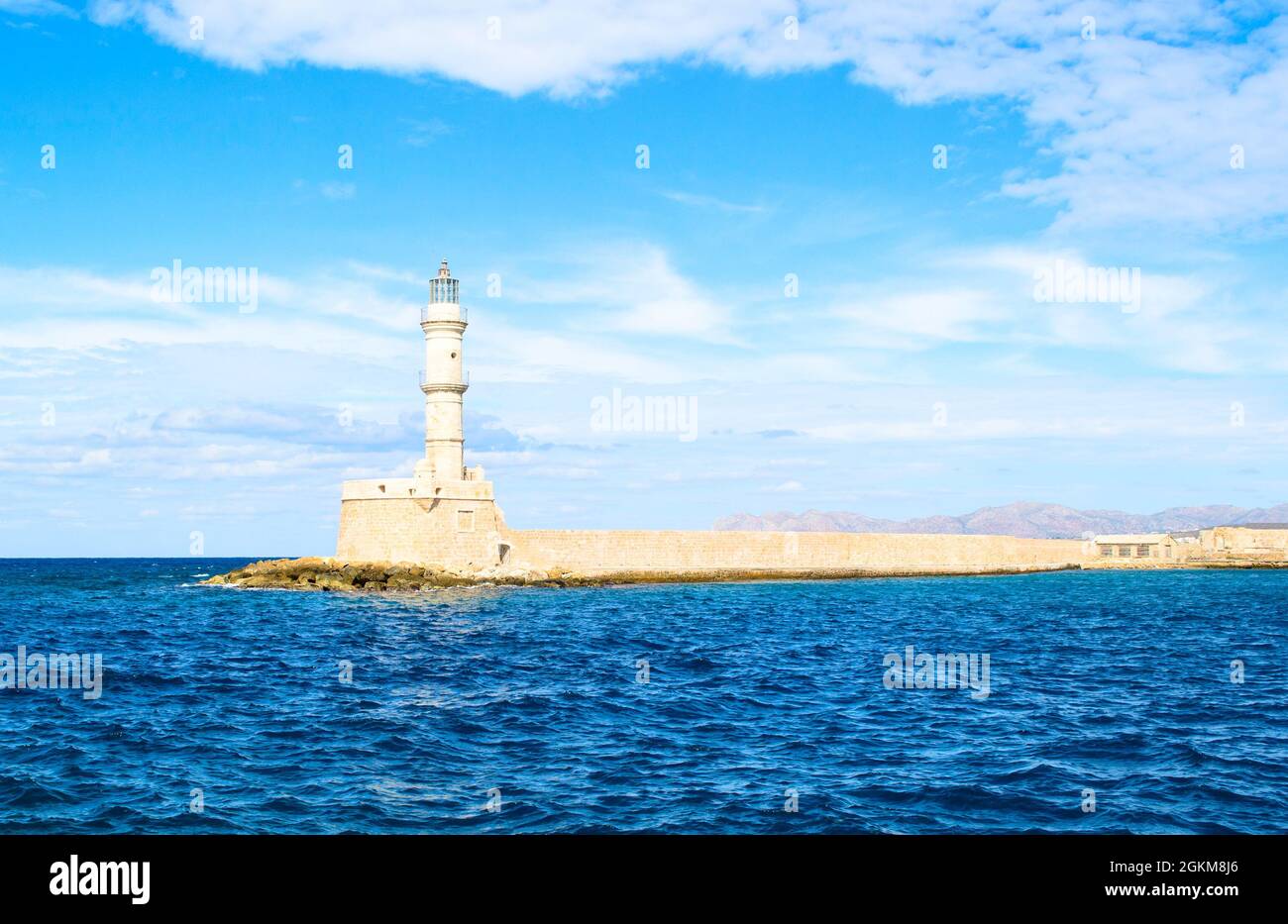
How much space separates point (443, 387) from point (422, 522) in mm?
5902

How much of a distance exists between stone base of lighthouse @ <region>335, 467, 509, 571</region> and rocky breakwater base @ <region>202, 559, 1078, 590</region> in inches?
22.8

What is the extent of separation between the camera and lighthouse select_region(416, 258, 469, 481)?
4659 centimetres

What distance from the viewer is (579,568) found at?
5216 cm

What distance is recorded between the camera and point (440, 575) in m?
44.9

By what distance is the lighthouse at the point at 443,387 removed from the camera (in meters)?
46.6

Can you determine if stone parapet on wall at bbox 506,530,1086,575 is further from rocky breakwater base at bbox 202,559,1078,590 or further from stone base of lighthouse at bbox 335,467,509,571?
stone base of lighthouse at bbox 335,467,509,571

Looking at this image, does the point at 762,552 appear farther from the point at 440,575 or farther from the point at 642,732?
the point at 642,732

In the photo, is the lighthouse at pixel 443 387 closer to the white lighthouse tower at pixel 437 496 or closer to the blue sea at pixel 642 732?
the white lighthouse tower at pixel 437 496
